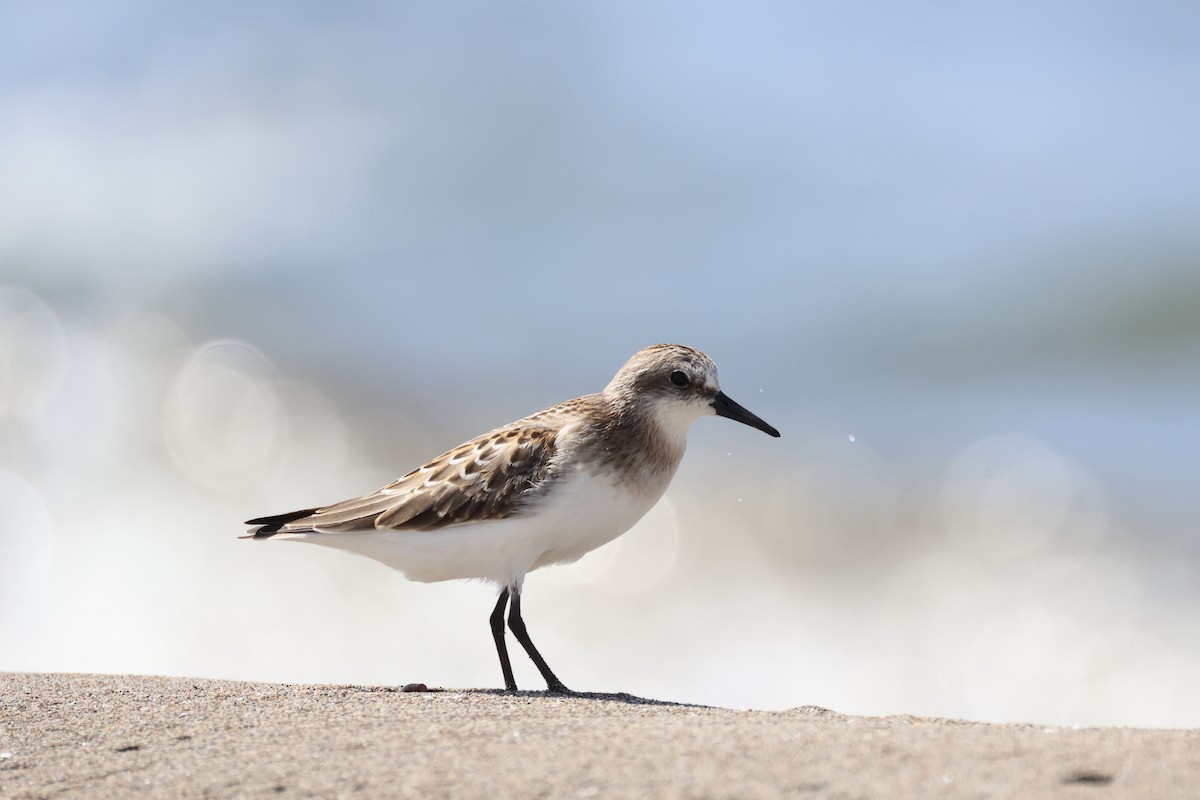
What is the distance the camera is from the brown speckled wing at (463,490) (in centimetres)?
570

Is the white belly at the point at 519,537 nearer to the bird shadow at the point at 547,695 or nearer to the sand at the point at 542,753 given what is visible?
the bird shadow at the point at 547,695

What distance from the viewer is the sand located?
3176 millimetres

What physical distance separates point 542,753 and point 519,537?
2.18 meters

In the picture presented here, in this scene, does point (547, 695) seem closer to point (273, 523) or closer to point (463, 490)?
point (463, 490)

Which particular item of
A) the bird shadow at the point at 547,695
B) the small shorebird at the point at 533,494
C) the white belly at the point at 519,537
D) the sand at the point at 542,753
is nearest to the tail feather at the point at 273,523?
the small shorebird at the point at 533,494

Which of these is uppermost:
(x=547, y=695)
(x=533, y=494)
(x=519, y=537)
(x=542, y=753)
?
(x=533, y=494)

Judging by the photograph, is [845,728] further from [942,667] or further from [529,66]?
[529,66]

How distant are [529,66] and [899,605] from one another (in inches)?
633

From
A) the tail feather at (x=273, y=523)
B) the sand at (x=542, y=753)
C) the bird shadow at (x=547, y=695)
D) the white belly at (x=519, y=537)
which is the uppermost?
the tail feather at (x=273, y=523)

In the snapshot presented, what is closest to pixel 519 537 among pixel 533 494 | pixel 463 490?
pixel 533 494

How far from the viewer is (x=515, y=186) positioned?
20938 millimetres

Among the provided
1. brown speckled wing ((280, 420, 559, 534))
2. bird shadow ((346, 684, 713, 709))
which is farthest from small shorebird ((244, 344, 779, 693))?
bird shadow ((346, 684, 713, 709))

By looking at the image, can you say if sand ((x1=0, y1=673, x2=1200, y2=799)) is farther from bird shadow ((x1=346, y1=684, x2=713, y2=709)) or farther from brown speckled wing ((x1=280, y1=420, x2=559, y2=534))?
brown speckled wing ((x1=280, y1=420, x2=559, y2=534))

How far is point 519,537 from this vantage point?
567 cm
